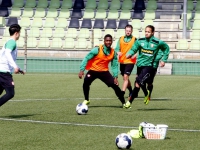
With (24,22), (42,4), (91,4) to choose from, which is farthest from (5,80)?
(42,4)

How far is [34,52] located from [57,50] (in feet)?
4.38

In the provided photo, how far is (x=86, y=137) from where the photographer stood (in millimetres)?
10430

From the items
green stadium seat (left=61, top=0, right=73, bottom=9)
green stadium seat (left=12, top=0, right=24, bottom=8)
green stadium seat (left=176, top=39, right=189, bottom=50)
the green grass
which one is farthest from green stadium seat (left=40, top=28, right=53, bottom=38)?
the green grass

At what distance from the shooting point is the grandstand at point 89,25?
3419cm

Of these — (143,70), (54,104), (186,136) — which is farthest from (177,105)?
(186,136)

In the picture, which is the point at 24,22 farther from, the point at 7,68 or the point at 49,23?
the point at 7,68

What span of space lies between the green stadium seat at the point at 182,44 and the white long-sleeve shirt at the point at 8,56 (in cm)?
2197

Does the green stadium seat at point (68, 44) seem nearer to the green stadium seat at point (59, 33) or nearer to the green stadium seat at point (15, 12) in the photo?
the green stadium seat at point (59, 33)

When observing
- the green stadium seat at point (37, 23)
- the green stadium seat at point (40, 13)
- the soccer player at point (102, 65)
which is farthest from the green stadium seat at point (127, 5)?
the soccer player at point (102, 65)

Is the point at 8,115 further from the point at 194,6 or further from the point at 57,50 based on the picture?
the point at 194,6

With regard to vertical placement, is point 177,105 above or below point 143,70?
below

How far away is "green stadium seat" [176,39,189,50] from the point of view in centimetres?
3422

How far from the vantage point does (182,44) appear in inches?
1352

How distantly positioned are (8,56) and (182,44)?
22504 mm
